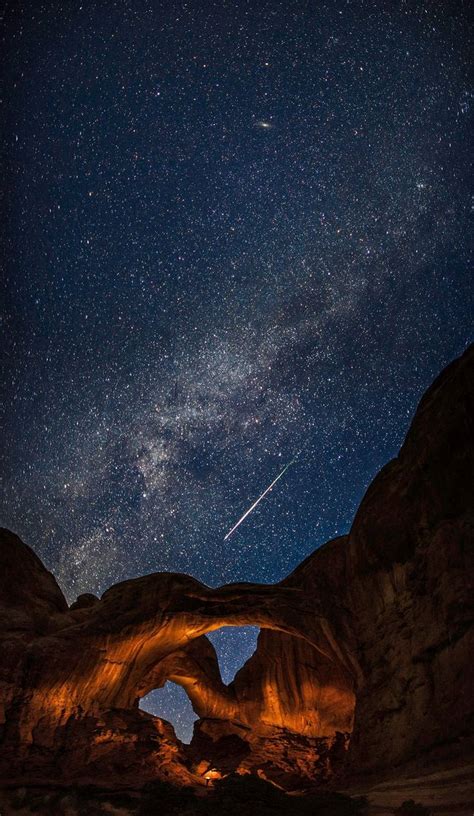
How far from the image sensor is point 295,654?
87.0 ft

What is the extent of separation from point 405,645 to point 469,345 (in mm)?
8806

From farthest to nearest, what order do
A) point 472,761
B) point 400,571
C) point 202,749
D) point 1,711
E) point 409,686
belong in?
point 202,749
point 1,711
point 400,571
point 409,686
point 472,761

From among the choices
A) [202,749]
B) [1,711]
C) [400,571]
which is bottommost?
[202,749]

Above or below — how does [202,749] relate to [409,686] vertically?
below

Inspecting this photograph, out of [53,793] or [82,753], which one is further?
[82,753]

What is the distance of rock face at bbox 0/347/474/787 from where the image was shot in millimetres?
12977

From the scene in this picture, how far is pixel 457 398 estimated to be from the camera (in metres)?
14.1

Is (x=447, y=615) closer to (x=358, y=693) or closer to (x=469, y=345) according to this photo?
(x=358, y=693)

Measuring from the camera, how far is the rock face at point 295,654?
13.0 m

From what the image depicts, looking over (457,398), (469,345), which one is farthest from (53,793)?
(469,345)

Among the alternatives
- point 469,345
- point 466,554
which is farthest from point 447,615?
point 469,345

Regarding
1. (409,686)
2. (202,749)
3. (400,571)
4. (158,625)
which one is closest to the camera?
(409,686)

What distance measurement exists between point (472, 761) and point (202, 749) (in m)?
→ 21.0

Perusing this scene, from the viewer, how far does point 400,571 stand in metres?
15.5
